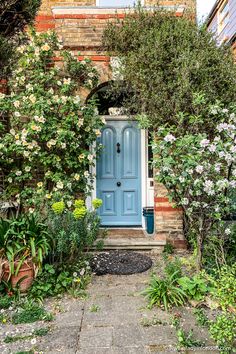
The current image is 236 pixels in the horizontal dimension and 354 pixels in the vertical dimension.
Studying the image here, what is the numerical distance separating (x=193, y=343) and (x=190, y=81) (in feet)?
13.0

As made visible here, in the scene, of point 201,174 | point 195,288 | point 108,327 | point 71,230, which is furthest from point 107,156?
point 108,327

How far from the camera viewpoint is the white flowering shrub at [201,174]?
4152mm

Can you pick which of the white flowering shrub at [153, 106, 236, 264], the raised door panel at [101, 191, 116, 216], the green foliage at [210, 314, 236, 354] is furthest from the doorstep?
the green foliage at [210, 314, 236, 354]

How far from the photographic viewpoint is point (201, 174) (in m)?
4.23

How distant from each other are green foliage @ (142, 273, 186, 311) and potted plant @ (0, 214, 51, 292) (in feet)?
4.46

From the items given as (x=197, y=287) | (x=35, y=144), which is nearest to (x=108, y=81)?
(x=35, y=144)

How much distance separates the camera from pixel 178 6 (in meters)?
6.51

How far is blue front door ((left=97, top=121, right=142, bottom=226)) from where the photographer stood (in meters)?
7.48

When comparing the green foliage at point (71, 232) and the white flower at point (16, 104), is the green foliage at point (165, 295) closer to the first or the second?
the green foliage at point (71, 232)

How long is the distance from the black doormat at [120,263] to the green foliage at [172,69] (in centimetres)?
215

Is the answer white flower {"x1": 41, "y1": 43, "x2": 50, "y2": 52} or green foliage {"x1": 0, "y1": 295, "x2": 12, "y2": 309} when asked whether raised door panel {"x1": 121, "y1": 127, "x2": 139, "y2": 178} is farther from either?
green foliage {"x1": 0, "y1": 295, "x2": 12, "y2": 309}

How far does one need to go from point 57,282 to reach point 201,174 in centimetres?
224

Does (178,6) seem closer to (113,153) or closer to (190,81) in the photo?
(190,81)

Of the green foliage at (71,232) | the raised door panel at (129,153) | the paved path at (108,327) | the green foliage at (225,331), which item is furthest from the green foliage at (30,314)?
the raised door panel at (129,153)
